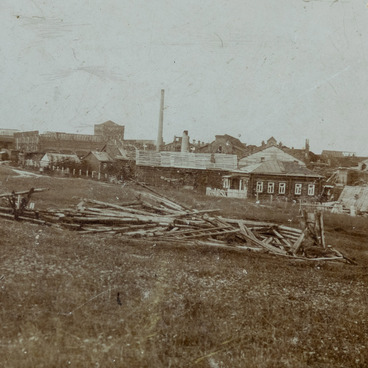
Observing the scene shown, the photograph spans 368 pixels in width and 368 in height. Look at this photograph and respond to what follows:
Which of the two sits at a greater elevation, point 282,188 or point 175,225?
point 282,188

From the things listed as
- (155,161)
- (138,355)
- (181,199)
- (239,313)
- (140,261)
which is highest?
(155,161)

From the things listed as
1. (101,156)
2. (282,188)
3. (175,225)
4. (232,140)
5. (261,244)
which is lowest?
(261,244)

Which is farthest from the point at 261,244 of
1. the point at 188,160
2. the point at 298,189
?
the point at 188,160

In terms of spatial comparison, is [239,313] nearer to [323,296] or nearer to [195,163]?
[323,296]

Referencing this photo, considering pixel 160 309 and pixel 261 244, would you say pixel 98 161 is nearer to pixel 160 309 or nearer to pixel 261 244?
pixel 160 309

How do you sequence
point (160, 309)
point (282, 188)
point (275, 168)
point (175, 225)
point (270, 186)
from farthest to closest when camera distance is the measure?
point (275, 168), point (282, 188), point (270, 186), point (175, 225), point (160, 309)

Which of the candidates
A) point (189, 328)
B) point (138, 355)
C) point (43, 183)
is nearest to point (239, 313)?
point (189, 328)
